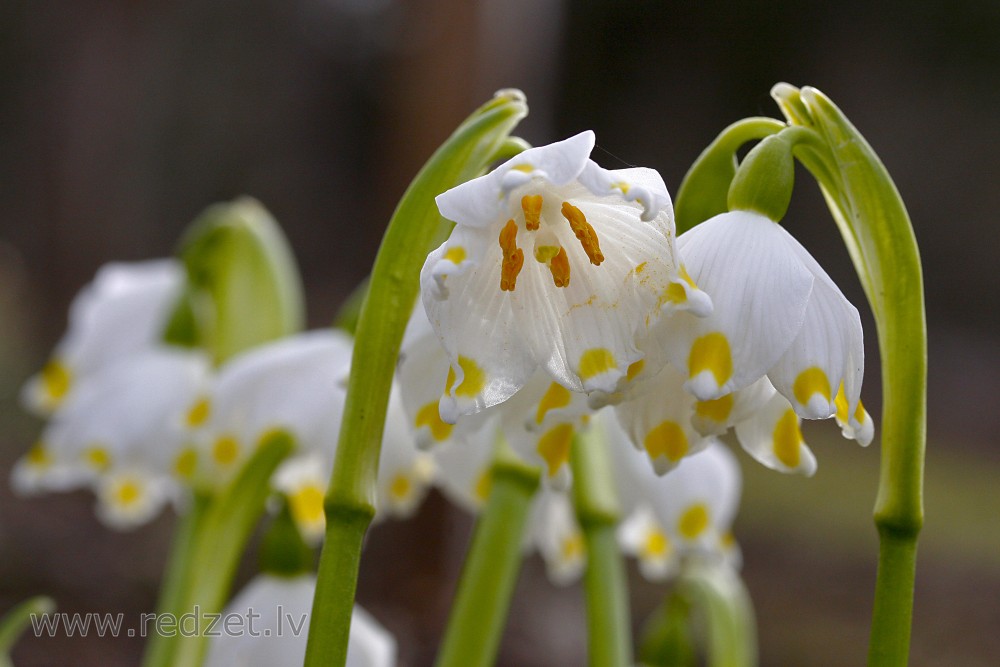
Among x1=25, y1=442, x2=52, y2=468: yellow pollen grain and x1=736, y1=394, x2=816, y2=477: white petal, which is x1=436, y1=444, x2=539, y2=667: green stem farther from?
x1=25, y1=442, x2=52, y2=468: yellow pollen grain

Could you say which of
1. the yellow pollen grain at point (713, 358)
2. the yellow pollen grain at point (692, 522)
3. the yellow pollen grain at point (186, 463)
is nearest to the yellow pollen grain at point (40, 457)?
the yellow pollen grain at point (186, 463)

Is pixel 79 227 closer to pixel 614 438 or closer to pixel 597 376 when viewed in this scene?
pixel 614 438

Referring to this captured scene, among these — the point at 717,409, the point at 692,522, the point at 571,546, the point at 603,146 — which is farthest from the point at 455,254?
the point at 603,146

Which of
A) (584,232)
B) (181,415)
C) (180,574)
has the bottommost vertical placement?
(180,574)

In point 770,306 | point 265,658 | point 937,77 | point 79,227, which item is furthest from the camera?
point 937,77

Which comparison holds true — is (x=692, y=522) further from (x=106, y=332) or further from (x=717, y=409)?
(x=106, y=332)

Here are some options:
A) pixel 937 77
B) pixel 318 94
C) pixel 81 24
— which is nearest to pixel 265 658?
pixel 81 24

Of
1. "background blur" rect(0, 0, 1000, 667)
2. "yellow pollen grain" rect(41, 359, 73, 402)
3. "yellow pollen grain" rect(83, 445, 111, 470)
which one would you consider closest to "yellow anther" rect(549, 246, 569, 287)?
"yellow pollen grain" rect(83, 445, 111, 470)
